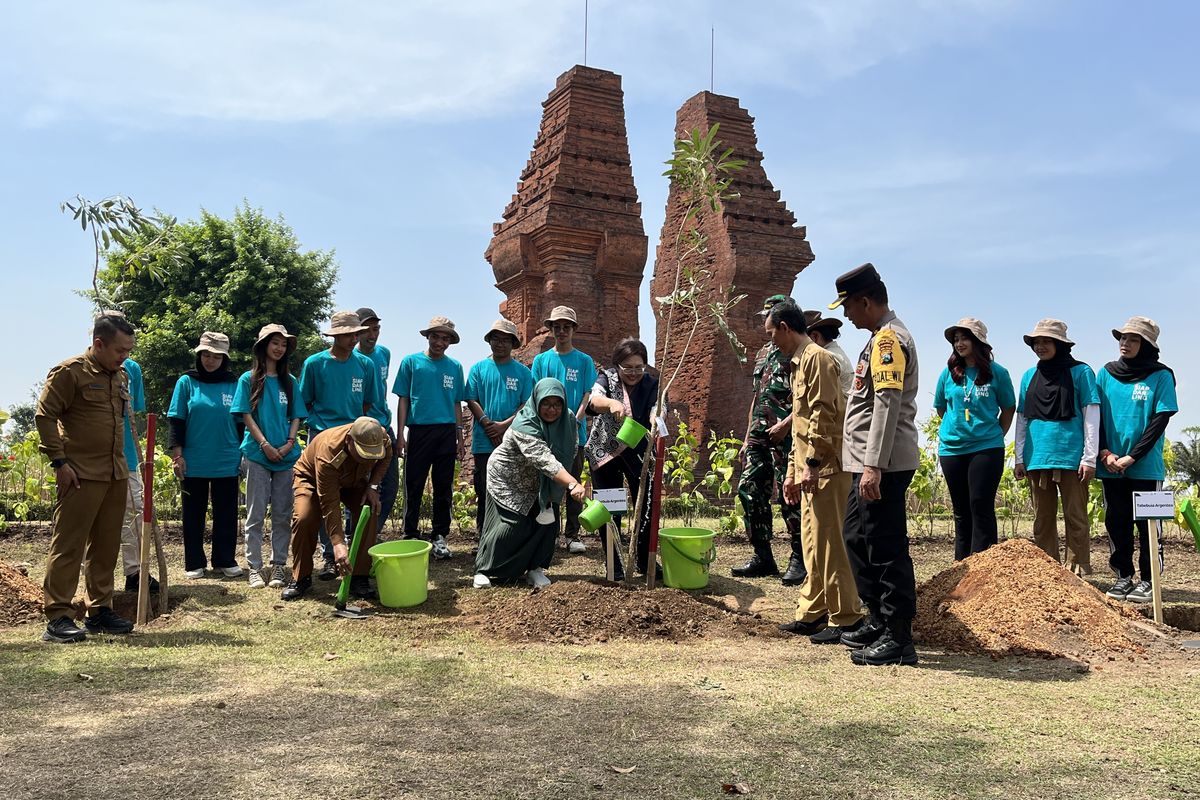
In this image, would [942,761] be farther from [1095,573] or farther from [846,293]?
[1095,573]

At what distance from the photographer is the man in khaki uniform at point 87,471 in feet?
15.5

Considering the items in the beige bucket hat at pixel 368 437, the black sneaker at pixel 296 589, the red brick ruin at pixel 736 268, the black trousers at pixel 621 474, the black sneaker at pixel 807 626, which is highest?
the red brick ruin at pixel 736 268

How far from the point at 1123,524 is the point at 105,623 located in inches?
267

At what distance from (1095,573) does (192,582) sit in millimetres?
7587

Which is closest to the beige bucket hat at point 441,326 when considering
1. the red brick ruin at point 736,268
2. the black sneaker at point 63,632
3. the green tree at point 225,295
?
the black sneaker at point 63,632

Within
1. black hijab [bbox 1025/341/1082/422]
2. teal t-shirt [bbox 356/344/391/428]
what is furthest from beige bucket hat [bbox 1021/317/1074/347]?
teal t-shirt [bbox 356/344/391/428]

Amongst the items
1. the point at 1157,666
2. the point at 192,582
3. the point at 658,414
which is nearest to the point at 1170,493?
the point at 1157,666

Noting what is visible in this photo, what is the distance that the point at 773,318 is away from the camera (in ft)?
16.3

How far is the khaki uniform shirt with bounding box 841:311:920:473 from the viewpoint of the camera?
166 inches

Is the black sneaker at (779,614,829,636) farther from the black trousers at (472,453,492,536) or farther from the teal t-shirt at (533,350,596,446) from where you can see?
the black trousers at (472,453,492,536)

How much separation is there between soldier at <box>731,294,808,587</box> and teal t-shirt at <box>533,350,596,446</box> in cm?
161

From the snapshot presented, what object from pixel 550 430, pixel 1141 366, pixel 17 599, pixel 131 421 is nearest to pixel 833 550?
pixel 550 430

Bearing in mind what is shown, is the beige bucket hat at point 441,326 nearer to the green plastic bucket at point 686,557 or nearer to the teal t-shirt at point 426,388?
the teal t-shirt at point 426,388

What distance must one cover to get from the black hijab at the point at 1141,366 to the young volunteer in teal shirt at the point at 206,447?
21.6 ft
